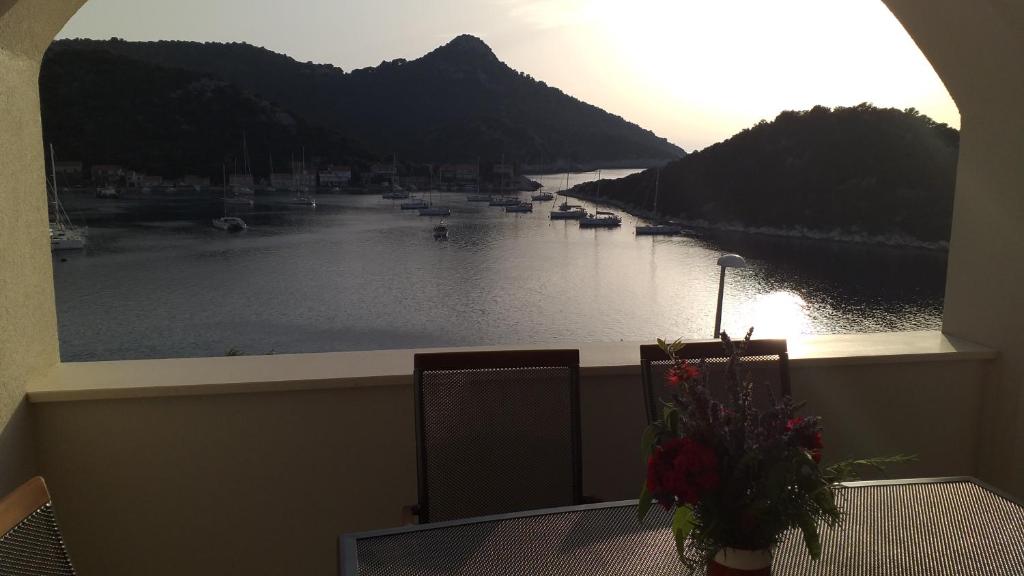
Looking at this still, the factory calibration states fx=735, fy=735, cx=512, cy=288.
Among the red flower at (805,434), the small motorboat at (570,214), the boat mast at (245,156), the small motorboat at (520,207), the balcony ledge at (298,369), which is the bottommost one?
the small motorboat at (570,214)

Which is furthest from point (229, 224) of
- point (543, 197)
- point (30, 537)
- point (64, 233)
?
point (30, 537)

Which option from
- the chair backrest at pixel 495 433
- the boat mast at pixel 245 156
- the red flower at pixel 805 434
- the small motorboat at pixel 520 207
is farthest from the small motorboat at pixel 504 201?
the red flower at pixel 805 434

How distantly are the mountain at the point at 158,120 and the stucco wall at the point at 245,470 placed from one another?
26878 millimetres

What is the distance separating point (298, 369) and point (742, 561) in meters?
1.40

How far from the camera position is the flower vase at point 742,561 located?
2.78ft

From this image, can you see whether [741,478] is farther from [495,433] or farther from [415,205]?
[415,205]

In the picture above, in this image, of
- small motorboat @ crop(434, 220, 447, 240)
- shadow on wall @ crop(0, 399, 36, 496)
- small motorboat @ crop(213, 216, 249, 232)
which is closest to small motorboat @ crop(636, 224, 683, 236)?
small motorboat @ crop(434, 220, 447, 240)

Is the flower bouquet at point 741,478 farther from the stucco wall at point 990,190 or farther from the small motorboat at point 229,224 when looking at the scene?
Answer: the small motorboat at point 229,224

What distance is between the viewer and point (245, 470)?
189 centimetres

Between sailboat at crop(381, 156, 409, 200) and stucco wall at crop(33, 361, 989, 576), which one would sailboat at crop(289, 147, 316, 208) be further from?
stucco wall at crop(33, 361, 989, 576)

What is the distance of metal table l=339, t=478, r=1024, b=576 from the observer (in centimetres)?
106

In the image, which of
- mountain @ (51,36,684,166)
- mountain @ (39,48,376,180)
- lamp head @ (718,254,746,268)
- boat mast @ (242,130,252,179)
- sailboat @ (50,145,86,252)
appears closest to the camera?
lamp head @ (718,254,746,268)

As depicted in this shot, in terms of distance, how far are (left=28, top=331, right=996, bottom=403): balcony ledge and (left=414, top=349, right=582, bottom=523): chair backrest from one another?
0.26 meters

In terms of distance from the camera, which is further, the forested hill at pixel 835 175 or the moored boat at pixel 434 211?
the moored boat at pixel 434 211
